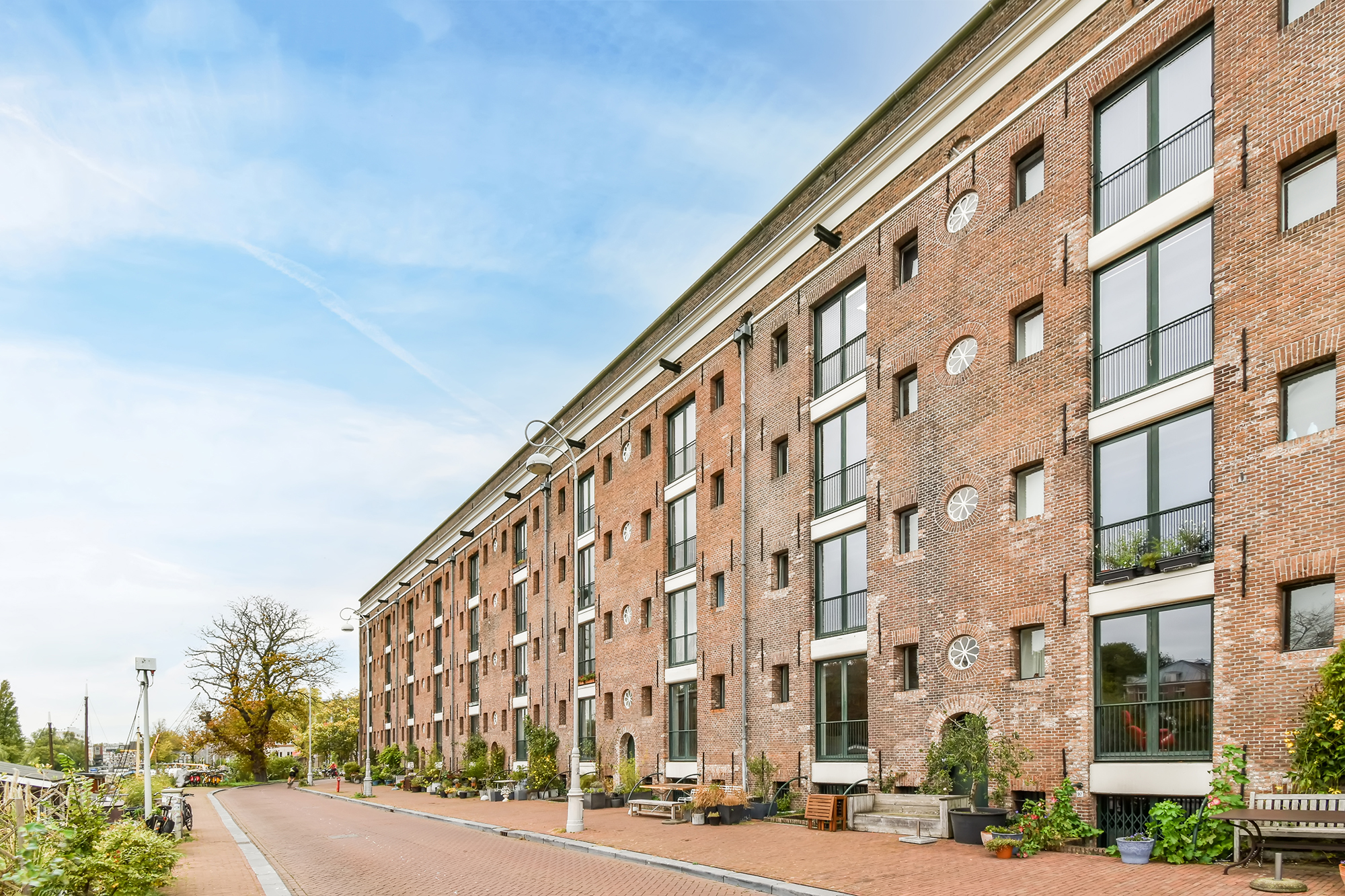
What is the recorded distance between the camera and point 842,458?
24.2m

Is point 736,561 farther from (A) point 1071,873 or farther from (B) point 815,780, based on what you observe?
(A) point 1071,873

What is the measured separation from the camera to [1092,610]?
1644cm

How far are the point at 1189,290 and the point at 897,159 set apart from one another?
27.9ft

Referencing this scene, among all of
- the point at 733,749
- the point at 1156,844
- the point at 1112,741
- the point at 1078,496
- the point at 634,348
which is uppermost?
the point at 634,348

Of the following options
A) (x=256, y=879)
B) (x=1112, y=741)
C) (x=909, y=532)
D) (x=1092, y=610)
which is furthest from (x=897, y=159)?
(x=256, y=879)

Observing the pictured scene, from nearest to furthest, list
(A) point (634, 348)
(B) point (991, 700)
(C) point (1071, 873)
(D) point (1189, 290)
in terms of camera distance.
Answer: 1. (C) point (1071, 873)
2. (D) point (1189, 290)
3. (B) point (991, 700)
4. (A) point (634, 348)

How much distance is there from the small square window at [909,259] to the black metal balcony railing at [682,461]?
429 inches

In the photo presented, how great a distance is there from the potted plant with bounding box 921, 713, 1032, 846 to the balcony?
1597 millimetres

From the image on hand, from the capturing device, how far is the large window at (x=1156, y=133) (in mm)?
15875

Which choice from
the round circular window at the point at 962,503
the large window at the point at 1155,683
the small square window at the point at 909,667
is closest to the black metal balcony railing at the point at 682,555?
the small square window at the point at 909,667

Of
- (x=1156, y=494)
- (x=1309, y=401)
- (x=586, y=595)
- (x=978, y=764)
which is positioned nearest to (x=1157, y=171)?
(x=1309, y=401)

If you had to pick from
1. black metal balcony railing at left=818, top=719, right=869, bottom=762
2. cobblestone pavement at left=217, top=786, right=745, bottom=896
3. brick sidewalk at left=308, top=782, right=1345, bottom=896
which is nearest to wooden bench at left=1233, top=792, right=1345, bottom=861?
brick sidewalk at left=308, top=782, right=1345, bottom=896

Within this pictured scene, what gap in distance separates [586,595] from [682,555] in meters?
9.09

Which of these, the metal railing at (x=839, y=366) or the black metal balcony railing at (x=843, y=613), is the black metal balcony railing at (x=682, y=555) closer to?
the black metal balcony railing at (x=843, y=613)
